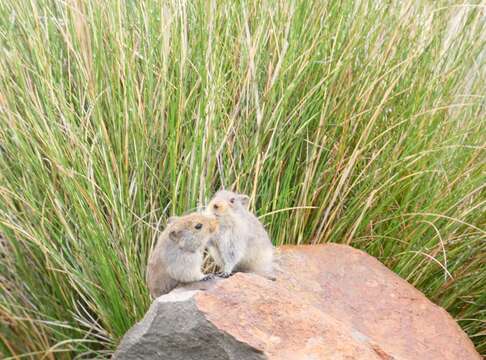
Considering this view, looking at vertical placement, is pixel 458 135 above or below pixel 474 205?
above

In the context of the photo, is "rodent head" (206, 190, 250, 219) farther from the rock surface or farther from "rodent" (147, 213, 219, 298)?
the rock surface

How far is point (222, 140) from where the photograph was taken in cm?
438

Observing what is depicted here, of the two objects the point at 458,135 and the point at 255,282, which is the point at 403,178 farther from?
the point at 255,282

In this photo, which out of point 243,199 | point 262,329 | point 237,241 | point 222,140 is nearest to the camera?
point 262,329

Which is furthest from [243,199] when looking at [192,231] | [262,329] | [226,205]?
[262,329]

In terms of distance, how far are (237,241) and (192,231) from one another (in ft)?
0.92

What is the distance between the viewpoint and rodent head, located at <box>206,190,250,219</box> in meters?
3.66

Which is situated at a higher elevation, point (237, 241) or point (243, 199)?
point (243, 199)

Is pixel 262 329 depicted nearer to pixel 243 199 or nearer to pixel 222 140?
pixel 243 199

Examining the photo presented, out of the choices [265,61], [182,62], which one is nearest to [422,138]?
[265,61]

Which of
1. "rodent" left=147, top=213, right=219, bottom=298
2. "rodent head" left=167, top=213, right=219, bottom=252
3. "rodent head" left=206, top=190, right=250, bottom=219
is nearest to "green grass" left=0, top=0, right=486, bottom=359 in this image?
"rodent head" left=206, top=190, right=250, bottom=219

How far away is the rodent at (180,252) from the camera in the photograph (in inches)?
133

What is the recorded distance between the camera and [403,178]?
445 centimetres

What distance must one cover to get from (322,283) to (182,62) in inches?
53.6
